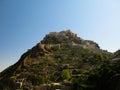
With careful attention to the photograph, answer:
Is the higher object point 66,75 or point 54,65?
point 54,65

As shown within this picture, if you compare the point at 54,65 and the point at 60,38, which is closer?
the point at 54,65

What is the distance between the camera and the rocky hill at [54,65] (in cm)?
7175

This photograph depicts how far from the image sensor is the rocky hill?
7175 centimetres

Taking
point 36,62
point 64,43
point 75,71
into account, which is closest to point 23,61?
point 36,62

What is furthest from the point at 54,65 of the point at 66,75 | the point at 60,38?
the point at 60,38

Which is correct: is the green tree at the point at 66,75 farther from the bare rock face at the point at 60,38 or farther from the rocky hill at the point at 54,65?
the bare rock face at the point at 60,38

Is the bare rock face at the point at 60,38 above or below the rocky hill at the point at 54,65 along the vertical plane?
above

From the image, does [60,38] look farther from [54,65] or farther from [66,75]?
[66,75]

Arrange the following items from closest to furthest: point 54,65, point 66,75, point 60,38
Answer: point 66,75 → point 54,65 → point 60,38

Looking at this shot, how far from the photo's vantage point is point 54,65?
87688mm

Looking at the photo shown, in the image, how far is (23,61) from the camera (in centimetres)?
9100

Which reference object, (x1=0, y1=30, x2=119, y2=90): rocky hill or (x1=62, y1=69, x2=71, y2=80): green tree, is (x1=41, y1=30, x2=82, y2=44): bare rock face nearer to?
(x1=0, y1=30, x2=119, y2=90): rocky hill

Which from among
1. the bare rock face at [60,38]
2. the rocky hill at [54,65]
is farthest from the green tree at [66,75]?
the bare rock face at [60,38]

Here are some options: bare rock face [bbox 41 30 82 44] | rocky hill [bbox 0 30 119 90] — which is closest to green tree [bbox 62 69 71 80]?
rocky hill [bbox 0 30 119 90]
